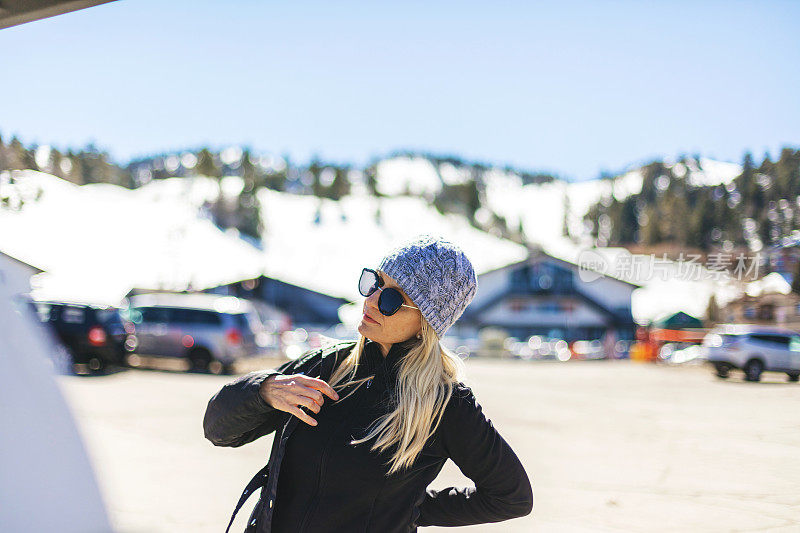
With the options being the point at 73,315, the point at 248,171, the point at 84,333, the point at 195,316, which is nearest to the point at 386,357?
the point at 84,333

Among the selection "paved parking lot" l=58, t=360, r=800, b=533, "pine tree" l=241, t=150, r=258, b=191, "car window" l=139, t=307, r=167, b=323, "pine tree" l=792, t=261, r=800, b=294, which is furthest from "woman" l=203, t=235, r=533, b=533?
"pine tree" l=241, t=150, r=258, b=191

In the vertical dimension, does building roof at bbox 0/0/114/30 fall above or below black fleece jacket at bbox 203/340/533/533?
above

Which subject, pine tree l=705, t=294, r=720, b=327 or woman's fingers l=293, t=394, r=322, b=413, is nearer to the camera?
woman's fingers l=293, t=394, r=322, b=413

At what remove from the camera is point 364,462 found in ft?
5.53

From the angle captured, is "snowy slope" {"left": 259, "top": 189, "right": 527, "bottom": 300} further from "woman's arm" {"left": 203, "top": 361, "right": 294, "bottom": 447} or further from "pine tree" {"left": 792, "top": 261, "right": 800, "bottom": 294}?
"woman's arm" {"left": 203, "top": 361, "right": 294, "bottom": 447}

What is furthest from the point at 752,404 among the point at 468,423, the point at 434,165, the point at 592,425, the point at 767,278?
the point at 434,165

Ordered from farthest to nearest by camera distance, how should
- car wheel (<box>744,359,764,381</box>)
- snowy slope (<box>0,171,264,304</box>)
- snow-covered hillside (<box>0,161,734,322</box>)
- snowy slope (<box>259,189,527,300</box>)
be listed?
1. snowy slope (<box>259,189,527,300</box>)
2. snow-covered hillside (<box>0,161,734,322</box>)
3. snowy slope (<box>0,171,264,304</box>)
4. car wheel (<box>744,359,764,381</box>)

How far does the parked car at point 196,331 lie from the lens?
53.7 ft

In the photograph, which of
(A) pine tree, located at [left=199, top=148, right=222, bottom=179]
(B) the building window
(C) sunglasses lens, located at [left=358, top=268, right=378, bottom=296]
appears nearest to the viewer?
(C) sunglasses lens, located at [left=358, top=268, right=378, bottom=296]

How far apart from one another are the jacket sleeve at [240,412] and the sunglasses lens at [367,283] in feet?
0.74

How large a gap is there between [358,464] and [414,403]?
198mm

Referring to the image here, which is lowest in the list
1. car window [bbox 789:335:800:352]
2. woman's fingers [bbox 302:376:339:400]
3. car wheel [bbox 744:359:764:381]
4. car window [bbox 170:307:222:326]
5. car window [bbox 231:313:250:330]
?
car window [bbox 231:313:250:330]

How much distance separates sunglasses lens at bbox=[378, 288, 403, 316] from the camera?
1831mm

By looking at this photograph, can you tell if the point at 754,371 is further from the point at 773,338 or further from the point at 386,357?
the point at 386,357
